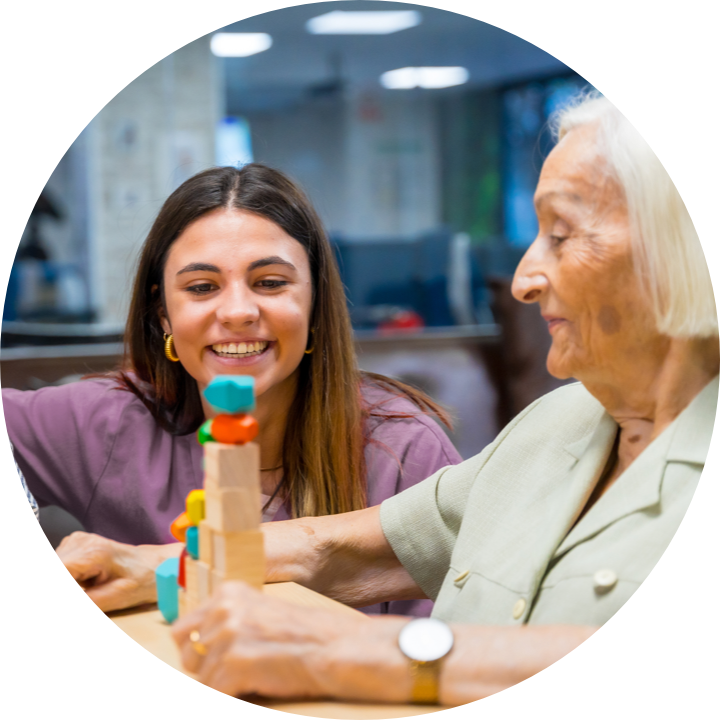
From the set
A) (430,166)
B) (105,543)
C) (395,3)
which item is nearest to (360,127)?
(430,166)

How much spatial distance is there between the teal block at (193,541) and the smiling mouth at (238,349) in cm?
22

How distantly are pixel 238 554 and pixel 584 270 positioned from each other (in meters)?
0.34

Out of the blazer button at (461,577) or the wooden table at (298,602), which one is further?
the blazer button at (461,577)

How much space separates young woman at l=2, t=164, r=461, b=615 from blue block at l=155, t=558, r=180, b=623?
4.1 inches

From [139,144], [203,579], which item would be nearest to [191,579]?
[203,579]

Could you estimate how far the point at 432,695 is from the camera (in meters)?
0.63

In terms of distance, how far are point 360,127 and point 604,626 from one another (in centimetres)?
520

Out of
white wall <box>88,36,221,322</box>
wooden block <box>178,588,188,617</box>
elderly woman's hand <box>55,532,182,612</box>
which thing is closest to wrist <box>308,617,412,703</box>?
wooden block <box>178,588,188,617</box>

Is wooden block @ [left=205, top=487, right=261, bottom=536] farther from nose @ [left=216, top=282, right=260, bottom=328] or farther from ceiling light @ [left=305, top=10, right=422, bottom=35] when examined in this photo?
ceiling light @ [left=305, top=10, right=422, bottom=35]

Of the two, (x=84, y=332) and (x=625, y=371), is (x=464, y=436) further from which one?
(x=84, y=332)

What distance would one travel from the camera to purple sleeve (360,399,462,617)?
88 centimetres

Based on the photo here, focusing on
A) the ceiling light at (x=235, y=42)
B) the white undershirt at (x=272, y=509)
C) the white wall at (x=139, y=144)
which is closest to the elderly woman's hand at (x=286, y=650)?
the white undershirt at (x=272, y=509)

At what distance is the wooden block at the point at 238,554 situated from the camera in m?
0.57

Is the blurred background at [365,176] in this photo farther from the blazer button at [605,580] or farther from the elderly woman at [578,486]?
the blazer button at [605,580]
